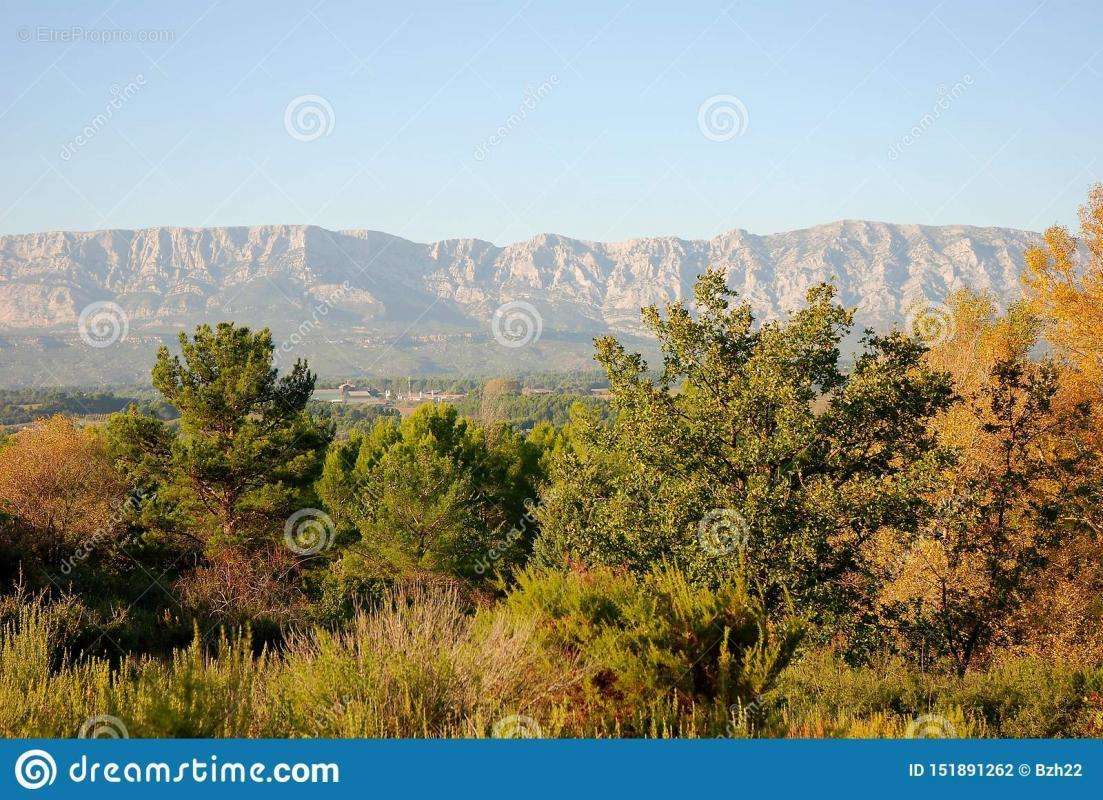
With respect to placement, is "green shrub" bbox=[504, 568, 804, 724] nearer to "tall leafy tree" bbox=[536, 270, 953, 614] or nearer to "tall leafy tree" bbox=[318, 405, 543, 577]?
"tall leafy tree" bbox=[536, 270, 953, 614]

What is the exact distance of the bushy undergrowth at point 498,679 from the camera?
634 centimetres

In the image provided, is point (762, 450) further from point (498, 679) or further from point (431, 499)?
point (431, 499)

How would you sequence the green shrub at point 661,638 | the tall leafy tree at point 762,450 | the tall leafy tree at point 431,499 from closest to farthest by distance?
Result: 1. the green shrub at point 661,638
2. the tall leafy tree at point 762,450
3. the tall leafy tree at point 431,499

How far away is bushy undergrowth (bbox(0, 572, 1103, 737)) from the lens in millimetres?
6340

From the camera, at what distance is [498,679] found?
23.9ft

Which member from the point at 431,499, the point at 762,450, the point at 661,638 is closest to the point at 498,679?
the point at 661,638

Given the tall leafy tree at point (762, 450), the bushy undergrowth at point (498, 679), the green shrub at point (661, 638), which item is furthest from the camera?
the tall leafy tree at point (762, 450)

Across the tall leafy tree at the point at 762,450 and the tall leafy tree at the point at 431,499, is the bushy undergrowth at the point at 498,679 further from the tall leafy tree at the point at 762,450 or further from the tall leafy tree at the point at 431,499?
the tall leafy tree at the point at 431,499

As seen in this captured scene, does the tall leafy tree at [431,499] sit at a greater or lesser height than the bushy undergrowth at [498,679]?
lesser

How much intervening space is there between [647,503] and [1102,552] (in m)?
→ 13.6

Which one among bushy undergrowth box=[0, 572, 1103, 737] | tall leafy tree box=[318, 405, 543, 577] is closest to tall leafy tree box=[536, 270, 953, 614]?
bushy undergrowth box=[0, 572, 1103, 737]

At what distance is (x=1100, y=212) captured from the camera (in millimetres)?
21656

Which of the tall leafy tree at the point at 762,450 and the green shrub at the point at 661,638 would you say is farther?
the tall leafy tree at the point at 762,450

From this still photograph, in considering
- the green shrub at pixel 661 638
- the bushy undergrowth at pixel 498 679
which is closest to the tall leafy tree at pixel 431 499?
the green shrub at pixel 661 638
